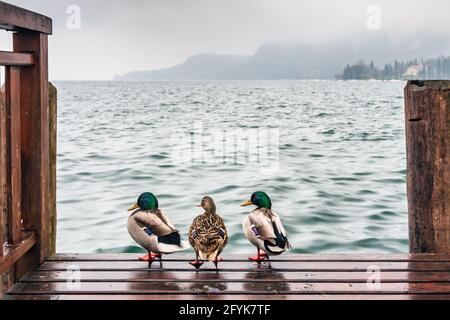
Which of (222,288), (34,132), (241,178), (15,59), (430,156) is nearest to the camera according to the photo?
(222,288)

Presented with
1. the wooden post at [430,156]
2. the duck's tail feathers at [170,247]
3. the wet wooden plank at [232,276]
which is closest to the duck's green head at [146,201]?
the duck's tail feathers at [170,247]

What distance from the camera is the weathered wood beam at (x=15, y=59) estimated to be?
3043mm

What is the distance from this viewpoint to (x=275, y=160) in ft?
54.2

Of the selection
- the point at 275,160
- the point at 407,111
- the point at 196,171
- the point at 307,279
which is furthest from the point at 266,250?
the point at 275,160

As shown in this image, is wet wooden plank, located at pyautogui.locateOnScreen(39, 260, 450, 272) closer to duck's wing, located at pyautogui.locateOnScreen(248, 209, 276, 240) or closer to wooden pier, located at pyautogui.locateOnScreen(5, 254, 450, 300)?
wooden pier, located at pyautogui.locateOnScreen(5, 254, 450, 300)

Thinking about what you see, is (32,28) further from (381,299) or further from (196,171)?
(196,171)

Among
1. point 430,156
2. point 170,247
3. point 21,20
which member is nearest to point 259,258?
point 170,247

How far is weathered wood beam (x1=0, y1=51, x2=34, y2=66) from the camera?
3043mm

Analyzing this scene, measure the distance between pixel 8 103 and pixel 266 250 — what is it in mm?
1589

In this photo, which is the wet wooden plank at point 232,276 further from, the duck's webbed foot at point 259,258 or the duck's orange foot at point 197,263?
the duck's webbed foot at point 259,258

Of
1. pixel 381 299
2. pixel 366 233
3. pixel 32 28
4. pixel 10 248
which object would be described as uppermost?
pixel 32 28

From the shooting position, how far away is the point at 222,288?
10.2 feet

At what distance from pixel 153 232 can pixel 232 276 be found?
0.53 metres

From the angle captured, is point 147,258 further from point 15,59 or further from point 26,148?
point 15,59
